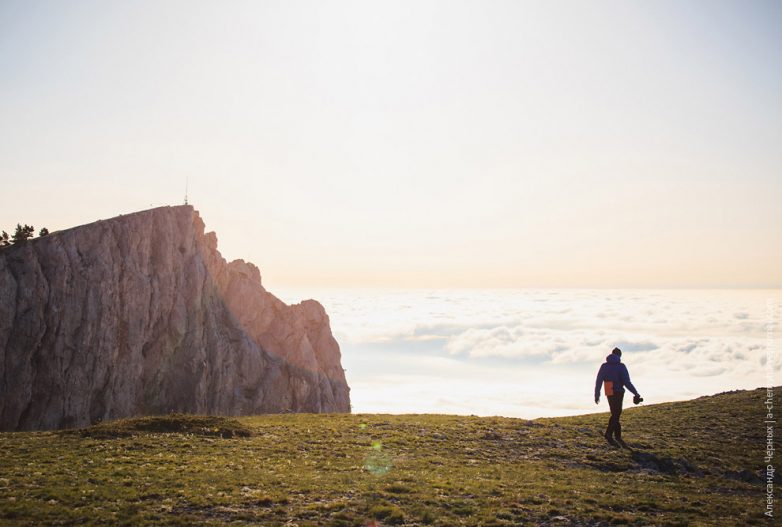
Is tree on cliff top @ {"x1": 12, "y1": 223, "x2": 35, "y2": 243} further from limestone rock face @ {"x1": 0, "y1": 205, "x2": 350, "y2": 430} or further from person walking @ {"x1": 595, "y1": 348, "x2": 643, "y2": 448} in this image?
person walking @ {"x1": 595, "y1": 348, "x2": 643, "y2": 448}

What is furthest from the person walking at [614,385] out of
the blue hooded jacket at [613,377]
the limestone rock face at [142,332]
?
the limestone rock face at [142,332]

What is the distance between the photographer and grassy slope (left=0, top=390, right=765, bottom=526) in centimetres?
1952

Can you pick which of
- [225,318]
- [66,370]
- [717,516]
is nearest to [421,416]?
Answer: [717,516]

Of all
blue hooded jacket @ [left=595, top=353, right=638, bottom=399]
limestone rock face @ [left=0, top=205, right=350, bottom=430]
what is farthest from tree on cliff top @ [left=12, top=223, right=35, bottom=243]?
blue hooded jacket @ [left=595, top=353, right=638, bottom=399]

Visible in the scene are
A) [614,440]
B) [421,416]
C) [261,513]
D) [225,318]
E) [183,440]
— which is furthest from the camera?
[225,318]

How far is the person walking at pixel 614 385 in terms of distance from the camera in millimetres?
33469

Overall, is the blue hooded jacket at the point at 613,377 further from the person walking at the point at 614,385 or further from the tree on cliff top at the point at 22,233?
the tree on cliff top at the point at 22,233

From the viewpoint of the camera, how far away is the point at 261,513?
19.2 metres

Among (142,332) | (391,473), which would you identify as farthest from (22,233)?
(391,473)

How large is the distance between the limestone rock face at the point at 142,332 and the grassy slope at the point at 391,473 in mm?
52988

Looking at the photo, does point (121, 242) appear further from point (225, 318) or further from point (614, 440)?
point (614, 440)

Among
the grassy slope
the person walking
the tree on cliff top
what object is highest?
the tree on cliff top

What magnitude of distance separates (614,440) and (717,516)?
46.3ft

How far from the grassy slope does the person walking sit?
1.20m
